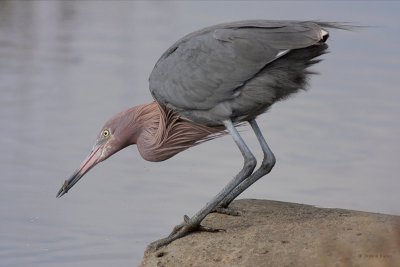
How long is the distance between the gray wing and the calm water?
4.71ft

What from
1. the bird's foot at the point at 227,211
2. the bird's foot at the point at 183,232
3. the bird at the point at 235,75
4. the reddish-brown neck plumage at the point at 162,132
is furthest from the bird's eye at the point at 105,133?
the bird's foot at the point at 183,232

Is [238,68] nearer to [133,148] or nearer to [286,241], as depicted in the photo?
[286,241]

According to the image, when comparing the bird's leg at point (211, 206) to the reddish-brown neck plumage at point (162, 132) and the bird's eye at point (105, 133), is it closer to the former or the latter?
the reddish-brown neck plumage at point (162, 132)

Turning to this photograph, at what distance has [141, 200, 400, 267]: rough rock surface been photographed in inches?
281

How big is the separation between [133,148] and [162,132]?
118 inches

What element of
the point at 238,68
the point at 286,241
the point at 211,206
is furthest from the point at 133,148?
the point at 286,241

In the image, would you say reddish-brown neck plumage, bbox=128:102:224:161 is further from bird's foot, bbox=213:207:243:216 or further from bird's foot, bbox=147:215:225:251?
bird's foot, bbox=147:215:225:251

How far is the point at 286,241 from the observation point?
762 centimetres

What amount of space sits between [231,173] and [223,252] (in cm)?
300

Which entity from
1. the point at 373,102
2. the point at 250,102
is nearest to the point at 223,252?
the point at 250,102

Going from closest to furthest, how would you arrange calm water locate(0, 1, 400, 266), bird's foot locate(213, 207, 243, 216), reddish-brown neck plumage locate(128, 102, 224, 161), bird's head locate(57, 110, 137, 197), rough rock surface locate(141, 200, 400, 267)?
rough rock surface locate(141, 200, 400, 267) → bird's foot locate(213, 207, 243, 216) → reddish-brown neck plumage locate(128, 102, 224, 161) → bird's head locate(57, 110, 137, 197) → calm water locate(0, 1, 400, 266)

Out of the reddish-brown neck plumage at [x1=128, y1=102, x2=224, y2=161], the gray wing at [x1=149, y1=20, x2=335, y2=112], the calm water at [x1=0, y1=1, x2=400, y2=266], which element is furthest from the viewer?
the calm water at [x1=0, y1=1, x2=400, y2=266]

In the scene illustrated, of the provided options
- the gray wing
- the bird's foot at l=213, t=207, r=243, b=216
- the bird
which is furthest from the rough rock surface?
the gray wing

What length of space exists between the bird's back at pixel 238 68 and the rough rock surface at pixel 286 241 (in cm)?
65
